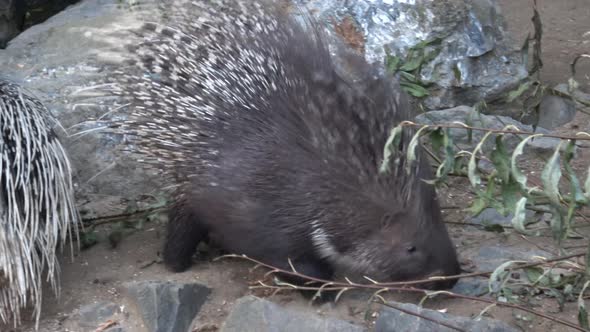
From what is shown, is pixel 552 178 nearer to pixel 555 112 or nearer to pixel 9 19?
pixel 555 112

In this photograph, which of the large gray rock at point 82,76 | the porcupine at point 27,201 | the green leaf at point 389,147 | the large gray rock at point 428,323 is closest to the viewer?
the green leaf at point 389,147

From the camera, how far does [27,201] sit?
2.59m

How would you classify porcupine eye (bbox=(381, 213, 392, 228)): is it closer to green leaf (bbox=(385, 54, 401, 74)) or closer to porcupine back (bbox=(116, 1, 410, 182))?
porcupine back (bbox=(116, 1, 410, 182))

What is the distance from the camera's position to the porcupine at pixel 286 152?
102 inches

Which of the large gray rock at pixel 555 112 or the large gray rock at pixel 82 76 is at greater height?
the large gray rock at pixel 82 76

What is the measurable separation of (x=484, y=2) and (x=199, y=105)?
76.1 inches

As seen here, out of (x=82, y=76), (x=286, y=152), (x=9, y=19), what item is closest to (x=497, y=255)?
(x=286, y=152)

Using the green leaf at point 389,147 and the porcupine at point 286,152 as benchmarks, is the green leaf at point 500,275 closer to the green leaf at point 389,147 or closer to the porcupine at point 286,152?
the porcupine at point 286,152

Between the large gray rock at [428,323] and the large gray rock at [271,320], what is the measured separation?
78 mm

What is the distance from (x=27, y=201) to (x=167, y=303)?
48 centimetres

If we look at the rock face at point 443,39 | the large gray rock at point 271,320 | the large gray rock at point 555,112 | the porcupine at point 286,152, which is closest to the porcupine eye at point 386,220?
the porcupine at point 286,152

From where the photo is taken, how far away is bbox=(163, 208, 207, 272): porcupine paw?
9.55 ft

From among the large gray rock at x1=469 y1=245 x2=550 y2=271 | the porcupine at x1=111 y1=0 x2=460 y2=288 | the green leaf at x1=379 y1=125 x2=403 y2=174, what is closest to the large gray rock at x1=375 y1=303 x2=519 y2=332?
the porcupine at x1=111 y1=0 x2=460 y2=288

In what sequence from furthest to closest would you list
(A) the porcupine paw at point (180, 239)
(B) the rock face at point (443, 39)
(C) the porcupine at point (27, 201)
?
(B) the rock face at point (443, 39)
(A) the porcupine paw at point (180, 239)
(C) the porcupine at point (27, 201)
